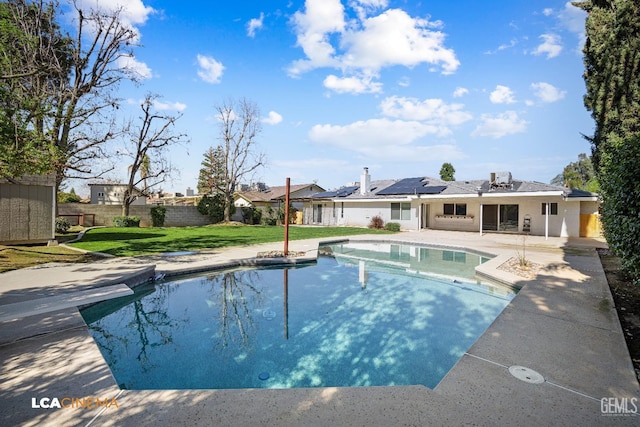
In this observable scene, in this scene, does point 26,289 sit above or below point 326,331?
above

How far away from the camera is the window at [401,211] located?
22469 millimetres

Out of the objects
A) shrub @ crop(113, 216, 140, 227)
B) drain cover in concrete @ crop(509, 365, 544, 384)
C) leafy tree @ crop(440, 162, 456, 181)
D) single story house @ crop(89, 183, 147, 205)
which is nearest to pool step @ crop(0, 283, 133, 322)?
drain cover in concrete @ crop(509, 365, 544, 384)

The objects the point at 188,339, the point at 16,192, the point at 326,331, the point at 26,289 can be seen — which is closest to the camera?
the point at 188,339

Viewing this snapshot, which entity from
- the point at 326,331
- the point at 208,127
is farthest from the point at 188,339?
the point at 208,127

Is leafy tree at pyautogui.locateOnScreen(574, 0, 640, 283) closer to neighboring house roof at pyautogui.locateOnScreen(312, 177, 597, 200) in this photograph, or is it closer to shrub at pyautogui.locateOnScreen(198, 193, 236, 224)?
neighboring house roof at pyautogui.locateOnScreen(312, 177, 597, 200)

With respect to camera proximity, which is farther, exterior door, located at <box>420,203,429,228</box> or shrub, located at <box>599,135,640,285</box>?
exterior door, located at <box>420,203,429,228</box>

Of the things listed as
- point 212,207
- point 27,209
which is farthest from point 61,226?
point 212,207

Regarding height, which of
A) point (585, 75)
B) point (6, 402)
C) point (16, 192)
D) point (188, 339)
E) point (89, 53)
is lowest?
point (188, 339)

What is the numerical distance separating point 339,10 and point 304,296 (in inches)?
502

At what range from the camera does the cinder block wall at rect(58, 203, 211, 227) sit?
71.1 feet

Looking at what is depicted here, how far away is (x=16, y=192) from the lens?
34.0 feet

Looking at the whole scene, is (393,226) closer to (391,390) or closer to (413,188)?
(413,188)

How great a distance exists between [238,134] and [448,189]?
19965 millimetres

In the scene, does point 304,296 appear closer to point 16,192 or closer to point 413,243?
point 413,243
